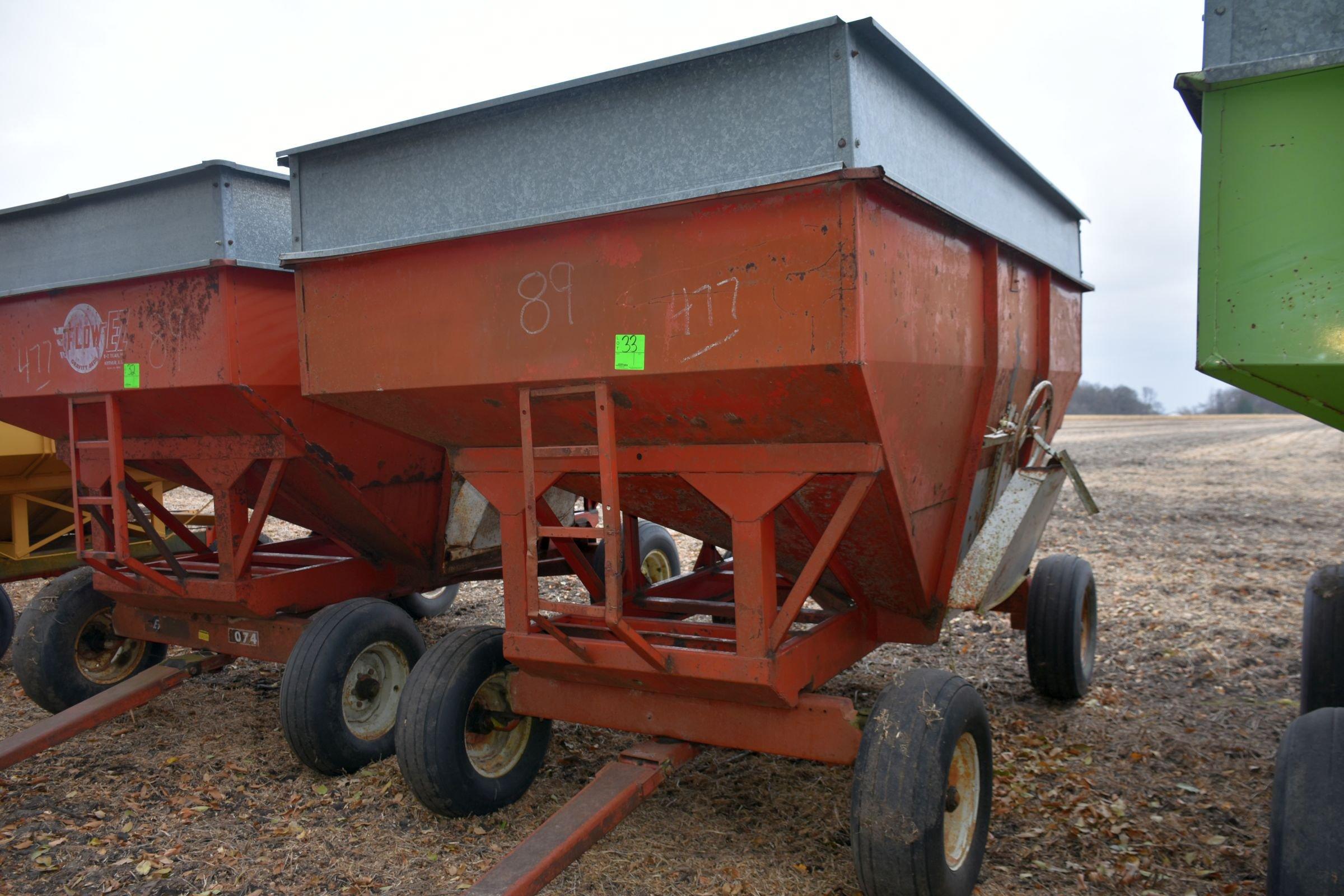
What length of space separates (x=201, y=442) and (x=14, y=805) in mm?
1831

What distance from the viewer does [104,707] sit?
4.44 m

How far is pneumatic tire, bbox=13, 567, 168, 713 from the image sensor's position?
5.17 m

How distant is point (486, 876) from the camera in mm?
2857

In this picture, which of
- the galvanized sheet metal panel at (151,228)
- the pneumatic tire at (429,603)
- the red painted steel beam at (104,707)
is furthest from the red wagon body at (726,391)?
the pneumatic tire at (429,603)

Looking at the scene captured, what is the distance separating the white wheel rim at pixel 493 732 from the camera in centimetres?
389

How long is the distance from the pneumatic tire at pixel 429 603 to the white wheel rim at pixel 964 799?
498 cm

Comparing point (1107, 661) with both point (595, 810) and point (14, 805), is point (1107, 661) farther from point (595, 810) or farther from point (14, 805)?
point (14, 805)

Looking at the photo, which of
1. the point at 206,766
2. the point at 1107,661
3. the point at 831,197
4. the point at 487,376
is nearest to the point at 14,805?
the point at 206,766

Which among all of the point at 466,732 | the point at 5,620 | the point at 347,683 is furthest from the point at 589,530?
the point at 5,620

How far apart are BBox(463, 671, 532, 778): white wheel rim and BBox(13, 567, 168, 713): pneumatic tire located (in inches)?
110

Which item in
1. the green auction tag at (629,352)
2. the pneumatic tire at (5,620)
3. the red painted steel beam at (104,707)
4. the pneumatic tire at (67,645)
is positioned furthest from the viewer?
→ the pneumatic tire at (5,620)

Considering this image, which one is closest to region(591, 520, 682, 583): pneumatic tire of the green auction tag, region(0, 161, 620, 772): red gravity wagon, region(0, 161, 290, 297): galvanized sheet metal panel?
region(0, 161, 620, 772): red gravity wagon

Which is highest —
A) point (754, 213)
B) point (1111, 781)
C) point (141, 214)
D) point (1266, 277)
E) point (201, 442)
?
point (141, 214)

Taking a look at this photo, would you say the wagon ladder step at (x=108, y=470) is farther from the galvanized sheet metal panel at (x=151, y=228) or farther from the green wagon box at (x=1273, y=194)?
the green wagon box at (x=1273, y=194)
